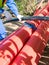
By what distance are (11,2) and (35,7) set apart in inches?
178

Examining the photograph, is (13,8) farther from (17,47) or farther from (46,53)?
(46,53)

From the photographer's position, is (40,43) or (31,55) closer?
(31,55)

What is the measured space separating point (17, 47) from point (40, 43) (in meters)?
0.69

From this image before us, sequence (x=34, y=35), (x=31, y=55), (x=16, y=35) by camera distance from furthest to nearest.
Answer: (x=34, y=35), (x=16, y=35), (x=31, y=55)

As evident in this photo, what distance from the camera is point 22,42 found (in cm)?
464

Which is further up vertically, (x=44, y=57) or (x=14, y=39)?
(x=14, y=39)

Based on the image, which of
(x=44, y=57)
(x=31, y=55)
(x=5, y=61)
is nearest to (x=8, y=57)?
(x=5, y=61)

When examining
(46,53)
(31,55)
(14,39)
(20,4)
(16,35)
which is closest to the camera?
(31,55)

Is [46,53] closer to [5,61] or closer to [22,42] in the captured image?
[22,42]

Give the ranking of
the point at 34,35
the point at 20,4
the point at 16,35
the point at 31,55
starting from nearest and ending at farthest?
the point at 31,55 → the point at 16,35 → the point at 34,35 → the point at 20,4

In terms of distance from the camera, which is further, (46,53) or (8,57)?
(46,53)

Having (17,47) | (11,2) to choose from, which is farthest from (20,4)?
(17,47)

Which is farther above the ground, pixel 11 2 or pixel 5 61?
pixel 11 2

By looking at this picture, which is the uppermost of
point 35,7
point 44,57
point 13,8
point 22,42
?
point 35,7
